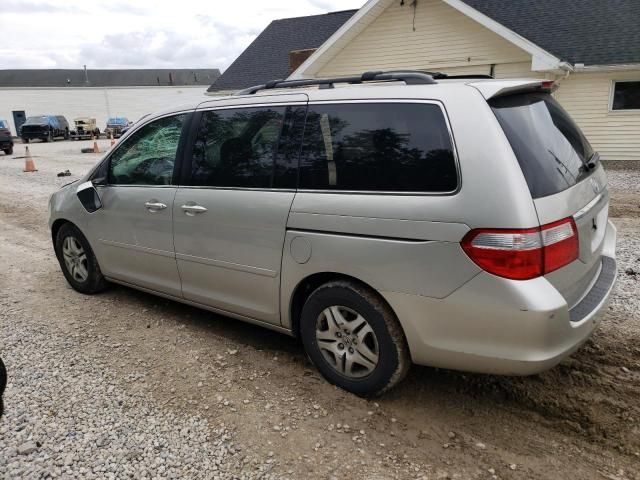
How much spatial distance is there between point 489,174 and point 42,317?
4049mm

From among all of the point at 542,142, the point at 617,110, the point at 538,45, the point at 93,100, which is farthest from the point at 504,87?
the point at 93,100

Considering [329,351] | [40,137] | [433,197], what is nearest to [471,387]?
[329,351]

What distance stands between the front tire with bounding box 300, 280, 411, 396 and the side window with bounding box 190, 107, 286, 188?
2.90 ft

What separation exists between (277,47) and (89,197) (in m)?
17.7

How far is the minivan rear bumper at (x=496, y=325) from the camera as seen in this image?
7.82ft

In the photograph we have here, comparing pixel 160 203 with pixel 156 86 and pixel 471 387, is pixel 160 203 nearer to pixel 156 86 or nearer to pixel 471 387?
pixel 471 387

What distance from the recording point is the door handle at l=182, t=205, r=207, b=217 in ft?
11.8

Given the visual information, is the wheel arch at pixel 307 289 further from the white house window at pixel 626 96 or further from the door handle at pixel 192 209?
the white house window at pixel 626 96

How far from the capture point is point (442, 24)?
14195 mm

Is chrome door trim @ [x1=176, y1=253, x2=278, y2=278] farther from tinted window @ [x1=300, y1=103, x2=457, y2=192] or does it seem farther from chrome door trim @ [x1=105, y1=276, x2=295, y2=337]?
tinted window @ [x1=300, y1=103, x2=457, y2=192]

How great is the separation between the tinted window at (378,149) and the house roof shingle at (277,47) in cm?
1652

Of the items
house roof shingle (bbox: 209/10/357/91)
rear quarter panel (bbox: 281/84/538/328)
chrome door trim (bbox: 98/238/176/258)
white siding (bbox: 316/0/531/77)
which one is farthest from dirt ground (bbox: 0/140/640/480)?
house roof shingle (bbox: 209/10/357/91)

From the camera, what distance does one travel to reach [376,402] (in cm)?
306

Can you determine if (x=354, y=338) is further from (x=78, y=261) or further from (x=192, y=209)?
(x=78, y=261)
